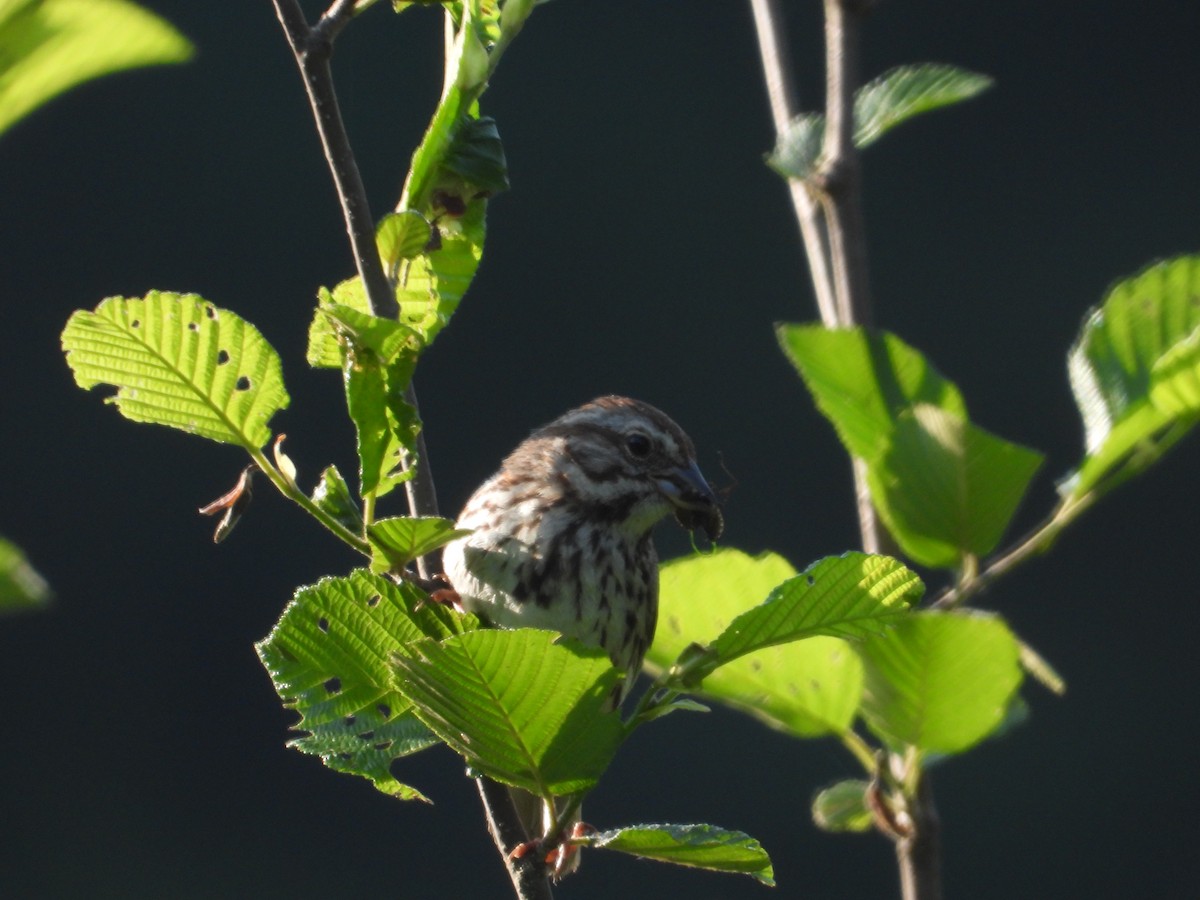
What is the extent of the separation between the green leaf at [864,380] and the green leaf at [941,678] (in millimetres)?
152

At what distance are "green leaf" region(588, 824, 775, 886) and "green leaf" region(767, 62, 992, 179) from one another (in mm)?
709

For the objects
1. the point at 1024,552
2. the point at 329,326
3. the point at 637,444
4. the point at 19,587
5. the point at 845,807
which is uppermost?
the point at 329,326

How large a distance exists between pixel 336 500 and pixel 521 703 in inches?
8.9

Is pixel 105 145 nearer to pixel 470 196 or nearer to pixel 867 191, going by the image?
pixel 867 191

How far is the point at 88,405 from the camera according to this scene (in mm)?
9094

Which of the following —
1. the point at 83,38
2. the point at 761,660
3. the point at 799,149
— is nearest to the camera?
the point at 83,38

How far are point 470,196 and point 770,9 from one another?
0.59 metres

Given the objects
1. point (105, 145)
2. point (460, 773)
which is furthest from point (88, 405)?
point (460, 773)

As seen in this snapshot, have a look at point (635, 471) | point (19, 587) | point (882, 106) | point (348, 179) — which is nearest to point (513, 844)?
point (348, 179)

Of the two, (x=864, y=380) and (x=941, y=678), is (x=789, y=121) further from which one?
(x=941, y=678)

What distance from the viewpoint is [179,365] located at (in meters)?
1.46

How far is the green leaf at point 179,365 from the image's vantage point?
144 cm

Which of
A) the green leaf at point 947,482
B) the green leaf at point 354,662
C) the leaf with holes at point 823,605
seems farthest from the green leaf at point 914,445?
the green leaf at point 354,662

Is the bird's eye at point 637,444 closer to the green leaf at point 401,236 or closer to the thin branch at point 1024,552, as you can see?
the thin branch at point 1024,552
